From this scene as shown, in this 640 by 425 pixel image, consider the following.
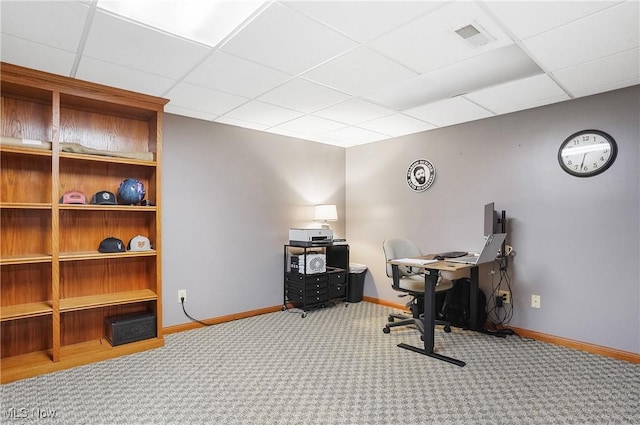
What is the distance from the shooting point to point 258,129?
4309 millimetres

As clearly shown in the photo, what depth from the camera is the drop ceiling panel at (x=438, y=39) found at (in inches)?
75.3

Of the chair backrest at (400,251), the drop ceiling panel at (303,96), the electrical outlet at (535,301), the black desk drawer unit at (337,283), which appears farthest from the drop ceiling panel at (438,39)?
the black desk drawer unit at (337,283)

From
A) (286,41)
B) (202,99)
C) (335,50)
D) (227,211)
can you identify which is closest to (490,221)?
(335,50)

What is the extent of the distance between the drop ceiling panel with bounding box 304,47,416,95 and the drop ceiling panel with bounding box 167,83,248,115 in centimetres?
89

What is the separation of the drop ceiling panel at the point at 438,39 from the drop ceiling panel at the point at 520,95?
0.76 m

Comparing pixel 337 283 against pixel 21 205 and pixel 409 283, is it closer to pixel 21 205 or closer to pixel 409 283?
pixel 409 283

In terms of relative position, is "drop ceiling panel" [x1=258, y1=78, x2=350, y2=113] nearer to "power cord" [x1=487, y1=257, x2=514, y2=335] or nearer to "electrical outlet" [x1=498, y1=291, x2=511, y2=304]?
"power cord" [x1=487, y1=257, x2=514, y2=335]

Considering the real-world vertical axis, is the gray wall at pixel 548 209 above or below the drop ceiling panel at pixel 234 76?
below

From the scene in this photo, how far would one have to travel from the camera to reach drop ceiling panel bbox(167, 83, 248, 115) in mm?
3007

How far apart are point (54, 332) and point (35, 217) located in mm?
961

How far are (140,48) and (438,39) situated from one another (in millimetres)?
1893

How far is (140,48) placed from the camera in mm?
2283

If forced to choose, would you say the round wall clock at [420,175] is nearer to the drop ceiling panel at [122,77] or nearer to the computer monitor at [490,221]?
the computer monitor at [490,221]

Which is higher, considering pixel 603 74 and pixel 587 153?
pixel 603 74
